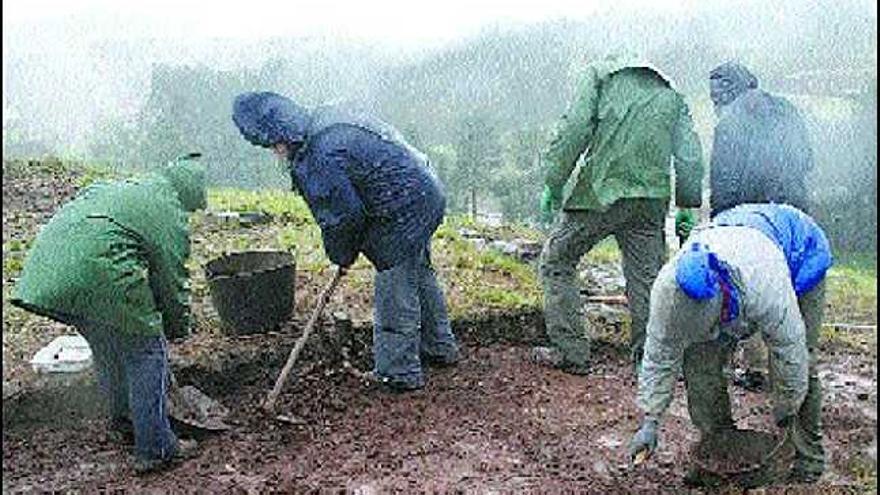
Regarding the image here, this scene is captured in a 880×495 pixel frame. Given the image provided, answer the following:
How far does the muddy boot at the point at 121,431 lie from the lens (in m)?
4.44

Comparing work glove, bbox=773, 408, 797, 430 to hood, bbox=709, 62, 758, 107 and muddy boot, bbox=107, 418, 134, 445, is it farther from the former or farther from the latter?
muddy boot, bbox=107, 418, 134, 445

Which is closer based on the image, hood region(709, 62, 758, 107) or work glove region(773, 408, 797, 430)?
work glove region(773, 408, 797, 430)

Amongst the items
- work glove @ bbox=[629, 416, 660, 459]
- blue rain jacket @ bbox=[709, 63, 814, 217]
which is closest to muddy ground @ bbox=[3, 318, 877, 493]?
work glove @ bbox=[629, 416, 660, 459]

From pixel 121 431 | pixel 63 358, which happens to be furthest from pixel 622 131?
pixel 63 358

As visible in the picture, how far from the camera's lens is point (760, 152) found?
5.16 metres

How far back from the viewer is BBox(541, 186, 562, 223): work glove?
504cm

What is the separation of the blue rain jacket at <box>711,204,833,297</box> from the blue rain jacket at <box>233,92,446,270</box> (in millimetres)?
1684

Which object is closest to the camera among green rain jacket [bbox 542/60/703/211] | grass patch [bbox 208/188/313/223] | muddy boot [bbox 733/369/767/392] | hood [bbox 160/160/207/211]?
hood [bbox 160/160/207/211]

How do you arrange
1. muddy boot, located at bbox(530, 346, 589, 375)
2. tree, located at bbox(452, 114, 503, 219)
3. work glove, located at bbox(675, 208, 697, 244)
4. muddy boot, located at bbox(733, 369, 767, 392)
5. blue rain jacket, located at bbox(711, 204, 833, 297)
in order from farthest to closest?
tree, located at bbox(452, 114, 503, 219) → work glove, located at bbox(675, 208, 697, 244) → muddy boot, located at bbox(530, 346, 589, 375) → muddy boot, located at bbox(733, 369, 767, 392) → blue rain jacket, located at bbox(711, 204, 833, 297)

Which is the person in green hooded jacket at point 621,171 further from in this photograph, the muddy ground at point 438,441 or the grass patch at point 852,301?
the grass patch at point 852,301

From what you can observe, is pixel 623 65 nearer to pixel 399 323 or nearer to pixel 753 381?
pixel 399 323

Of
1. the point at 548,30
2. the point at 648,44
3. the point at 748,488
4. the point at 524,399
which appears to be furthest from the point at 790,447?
the point at 548,30

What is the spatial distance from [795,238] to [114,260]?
8.68ft

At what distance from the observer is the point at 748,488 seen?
3.70 meters
